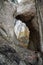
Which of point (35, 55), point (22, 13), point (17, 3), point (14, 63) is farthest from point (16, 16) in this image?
point (14, 63)

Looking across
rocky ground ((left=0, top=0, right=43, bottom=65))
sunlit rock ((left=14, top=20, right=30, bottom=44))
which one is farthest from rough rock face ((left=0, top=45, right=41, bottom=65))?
sunlit rock ((left=14, top=20, right=30, bottom=44))

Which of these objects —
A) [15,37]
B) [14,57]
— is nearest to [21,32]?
[15,37]

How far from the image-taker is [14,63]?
12.2 ft

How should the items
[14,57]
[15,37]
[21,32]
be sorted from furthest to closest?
[21,32]
[15,37]
[14,57]

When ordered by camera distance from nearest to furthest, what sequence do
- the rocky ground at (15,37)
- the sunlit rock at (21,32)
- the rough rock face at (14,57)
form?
the rough rock face at (14,57), the rocky ground at (15,37), the sunlit rock at (21,32)

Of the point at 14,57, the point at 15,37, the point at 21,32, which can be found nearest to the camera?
the point at 14,57


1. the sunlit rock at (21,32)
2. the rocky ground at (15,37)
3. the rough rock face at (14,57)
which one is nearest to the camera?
the rough rock face at (14,57)

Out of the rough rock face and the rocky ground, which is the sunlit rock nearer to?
the rocky ground

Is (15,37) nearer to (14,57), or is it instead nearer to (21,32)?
(21,32)

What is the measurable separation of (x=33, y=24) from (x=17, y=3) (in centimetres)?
95

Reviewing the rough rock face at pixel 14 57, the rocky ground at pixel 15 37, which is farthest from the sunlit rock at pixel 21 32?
the rough rock face at pixel 14 57

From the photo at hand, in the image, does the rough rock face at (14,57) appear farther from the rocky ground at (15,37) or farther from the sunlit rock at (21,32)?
the sunlit rock at (21,32)

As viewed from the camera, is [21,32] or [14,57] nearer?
[14,57]

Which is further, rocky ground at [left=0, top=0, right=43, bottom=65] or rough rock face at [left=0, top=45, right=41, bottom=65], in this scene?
rocky ground at [left=0, top=0, right=43, bottom=65]
